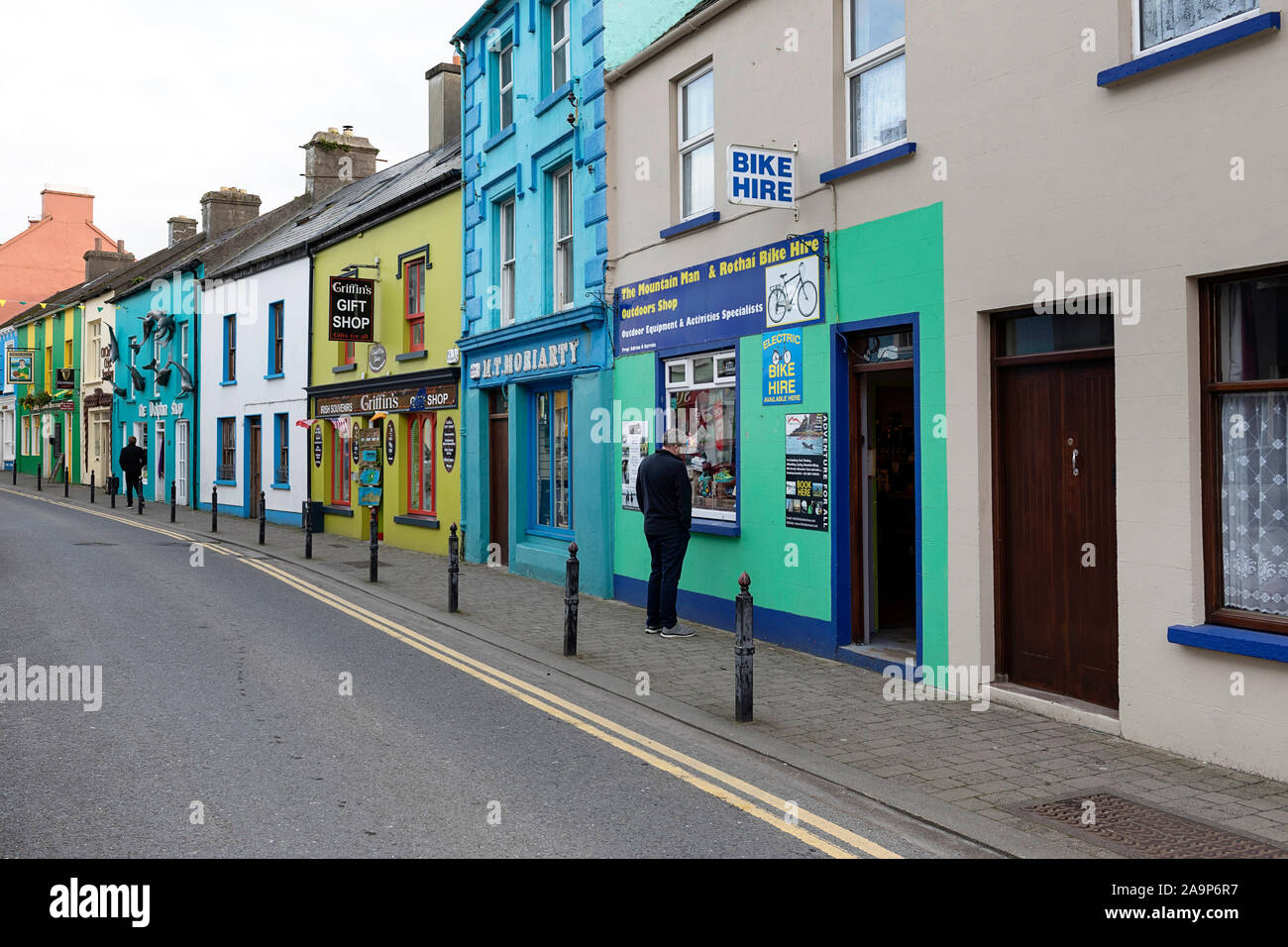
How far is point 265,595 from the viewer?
1310 cm

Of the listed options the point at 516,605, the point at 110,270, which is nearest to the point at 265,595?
the point at 516,605

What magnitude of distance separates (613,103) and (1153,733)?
10123mm

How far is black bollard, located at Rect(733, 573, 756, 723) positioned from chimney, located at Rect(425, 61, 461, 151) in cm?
2063

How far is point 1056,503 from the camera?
764 cm

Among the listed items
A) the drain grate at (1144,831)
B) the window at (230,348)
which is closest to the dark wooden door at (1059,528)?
the drain grate at (1144,831)

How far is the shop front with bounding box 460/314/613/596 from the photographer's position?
13.7 meters

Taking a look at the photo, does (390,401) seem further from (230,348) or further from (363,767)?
(363,767)

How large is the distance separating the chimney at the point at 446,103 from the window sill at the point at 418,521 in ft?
33.3

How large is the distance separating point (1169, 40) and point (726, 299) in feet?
16.9

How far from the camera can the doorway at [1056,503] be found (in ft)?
23.9

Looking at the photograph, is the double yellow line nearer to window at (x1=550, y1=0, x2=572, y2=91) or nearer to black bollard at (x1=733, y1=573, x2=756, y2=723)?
black bollard at (x1=733, y1=573, x2=756, y2=723)

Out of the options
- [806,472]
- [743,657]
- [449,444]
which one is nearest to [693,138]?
[806,472]

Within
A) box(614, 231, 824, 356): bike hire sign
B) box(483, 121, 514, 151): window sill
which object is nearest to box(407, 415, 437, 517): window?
box(483, 121, 514, 151): window sill
